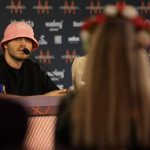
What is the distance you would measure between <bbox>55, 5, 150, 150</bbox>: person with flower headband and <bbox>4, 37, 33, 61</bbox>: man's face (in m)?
2.24

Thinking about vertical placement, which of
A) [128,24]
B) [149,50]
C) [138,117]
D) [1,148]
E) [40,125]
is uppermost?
[128,24]

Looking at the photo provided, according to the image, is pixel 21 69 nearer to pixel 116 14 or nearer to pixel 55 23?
pixel 55 23

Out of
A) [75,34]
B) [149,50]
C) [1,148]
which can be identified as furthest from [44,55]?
[1,148]

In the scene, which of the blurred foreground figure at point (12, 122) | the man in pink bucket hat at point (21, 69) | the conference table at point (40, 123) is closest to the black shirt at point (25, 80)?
the man in pink bucket hat at point (21, 69)

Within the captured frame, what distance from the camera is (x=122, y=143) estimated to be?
4.31 feet

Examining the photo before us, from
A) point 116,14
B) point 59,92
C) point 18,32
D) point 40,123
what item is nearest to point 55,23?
point 18,32

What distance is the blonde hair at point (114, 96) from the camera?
1.31m

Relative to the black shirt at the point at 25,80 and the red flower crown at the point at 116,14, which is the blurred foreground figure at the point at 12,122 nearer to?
the red flower crown at the point at 116,14

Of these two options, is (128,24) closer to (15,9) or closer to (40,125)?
(40,125)

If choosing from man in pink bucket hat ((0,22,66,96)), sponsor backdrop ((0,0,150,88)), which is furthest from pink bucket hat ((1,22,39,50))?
sponsor backdrop ((0,0,150,88))

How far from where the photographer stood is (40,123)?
95.2 inches

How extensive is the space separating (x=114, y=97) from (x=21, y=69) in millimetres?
2339

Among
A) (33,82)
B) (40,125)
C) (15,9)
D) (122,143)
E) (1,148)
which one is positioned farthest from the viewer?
(15,9)

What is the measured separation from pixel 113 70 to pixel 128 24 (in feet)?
0.45
